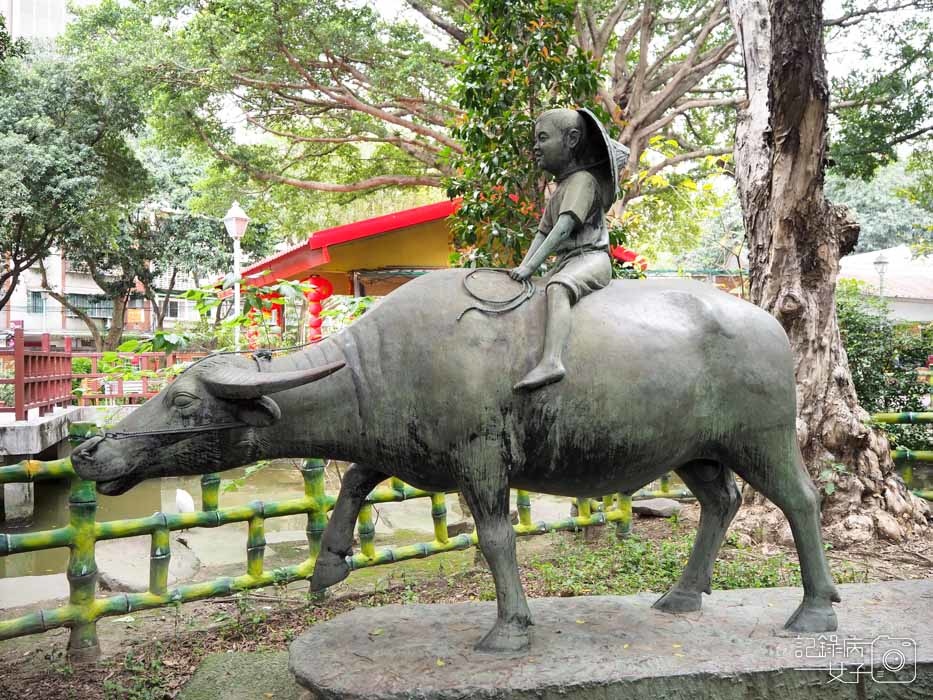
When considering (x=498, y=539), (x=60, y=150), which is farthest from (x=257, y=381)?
(x=60, y=150)

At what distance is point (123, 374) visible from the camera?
5.31 metres

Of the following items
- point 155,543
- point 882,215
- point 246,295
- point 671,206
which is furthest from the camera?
point 882,215

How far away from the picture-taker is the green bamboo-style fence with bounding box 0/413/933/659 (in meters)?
3.73

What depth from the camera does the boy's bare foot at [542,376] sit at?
→ 110 inches

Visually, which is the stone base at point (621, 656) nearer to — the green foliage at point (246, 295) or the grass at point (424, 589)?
the grass at point (424, 589)

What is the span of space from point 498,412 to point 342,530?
911 mm

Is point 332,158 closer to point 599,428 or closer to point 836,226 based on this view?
point 836,226

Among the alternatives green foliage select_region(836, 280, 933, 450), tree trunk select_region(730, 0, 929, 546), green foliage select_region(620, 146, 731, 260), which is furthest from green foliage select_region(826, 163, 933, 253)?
tree trunk select_region(730, 0, 929, 546)

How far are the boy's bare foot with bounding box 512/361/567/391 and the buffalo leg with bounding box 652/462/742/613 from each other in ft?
3.54

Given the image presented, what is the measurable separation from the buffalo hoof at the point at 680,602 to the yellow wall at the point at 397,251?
10144 mm

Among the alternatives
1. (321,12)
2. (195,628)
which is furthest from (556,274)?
(321,12)

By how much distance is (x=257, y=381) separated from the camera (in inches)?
105

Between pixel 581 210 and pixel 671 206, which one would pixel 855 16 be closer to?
pixel 671 206

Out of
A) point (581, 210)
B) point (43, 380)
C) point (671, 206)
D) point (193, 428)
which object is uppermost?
point (671, 206)
